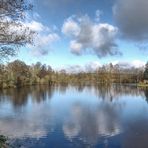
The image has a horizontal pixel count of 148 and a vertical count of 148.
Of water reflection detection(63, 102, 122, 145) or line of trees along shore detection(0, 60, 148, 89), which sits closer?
water reflection detection(63, 102, 122, 145)

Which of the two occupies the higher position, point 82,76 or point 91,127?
point 82,76

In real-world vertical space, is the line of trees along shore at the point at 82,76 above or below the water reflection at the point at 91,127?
above

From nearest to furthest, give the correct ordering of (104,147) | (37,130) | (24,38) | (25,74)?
(24,38) → (104,147) → (37,130) → (25,74)

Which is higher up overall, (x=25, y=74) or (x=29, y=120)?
(x=25, y=74)

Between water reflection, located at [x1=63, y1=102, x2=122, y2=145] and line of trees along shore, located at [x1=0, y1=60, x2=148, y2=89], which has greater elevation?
line of trees along shore, located at [x1=0, y1=60, x2=148, y2=89]

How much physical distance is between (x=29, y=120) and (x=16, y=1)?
69.4 ft

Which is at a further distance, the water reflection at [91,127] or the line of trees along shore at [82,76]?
the line of trees along shore at [82,76]

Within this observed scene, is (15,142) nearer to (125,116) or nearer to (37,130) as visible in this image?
(37,130)

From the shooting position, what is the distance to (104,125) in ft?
93.5

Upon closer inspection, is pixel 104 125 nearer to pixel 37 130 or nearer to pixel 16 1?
pixel 37 130

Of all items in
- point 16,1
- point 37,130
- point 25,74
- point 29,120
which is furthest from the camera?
point 25,74

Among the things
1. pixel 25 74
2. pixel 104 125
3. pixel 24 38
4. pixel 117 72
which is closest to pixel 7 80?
pixel 25 74

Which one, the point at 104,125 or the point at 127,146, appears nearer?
the point at 127,146

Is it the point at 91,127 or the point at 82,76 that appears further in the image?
the point at 82,76
